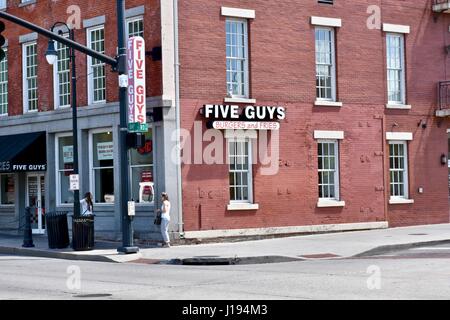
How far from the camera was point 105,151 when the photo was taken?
92.1 ft

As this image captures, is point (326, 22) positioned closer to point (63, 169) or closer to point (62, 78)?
point (62, 78)

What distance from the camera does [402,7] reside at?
101 ft

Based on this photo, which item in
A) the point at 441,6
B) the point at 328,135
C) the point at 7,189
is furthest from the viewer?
the point at 7,189

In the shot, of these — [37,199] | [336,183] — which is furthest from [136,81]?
[37,199]

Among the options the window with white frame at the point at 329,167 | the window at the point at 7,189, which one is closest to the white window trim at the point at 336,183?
the window with white frame at the point at 329,167

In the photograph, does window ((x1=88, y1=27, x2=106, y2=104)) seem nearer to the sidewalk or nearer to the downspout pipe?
the downspout pipe

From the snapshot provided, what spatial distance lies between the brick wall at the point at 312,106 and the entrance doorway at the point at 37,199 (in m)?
7.89

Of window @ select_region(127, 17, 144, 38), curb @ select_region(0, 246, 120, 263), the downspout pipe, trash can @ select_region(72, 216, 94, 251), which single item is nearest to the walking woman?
the downspout pipe

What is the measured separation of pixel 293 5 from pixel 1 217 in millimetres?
14164

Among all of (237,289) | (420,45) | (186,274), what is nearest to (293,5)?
(420,45)

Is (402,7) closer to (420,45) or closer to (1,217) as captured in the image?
(420,45)

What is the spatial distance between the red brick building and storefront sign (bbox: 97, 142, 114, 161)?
0.34 ft

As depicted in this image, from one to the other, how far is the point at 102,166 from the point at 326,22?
9.15 meters

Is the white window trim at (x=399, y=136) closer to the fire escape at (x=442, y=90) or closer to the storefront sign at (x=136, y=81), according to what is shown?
the fire escape at (x=442, y=90)
